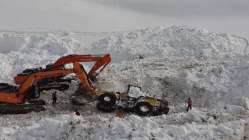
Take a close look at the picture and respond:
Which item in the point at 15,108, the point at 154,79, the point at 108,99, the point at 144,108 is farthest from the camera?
the point at 154,79

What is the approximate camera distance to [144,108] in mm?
21594

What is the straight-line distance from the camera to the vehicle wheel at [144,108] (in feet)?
70.7

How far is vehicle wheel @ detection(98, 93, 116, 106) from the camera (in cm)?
2203

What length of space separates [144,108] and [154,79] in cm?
433

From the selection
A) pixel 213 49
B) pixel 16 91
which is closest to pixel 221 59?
pixel 213 49

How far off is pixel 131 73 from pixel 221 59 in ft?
17.6

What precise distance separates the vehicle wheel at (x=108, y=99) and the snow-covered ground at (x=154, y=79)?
21.2 inches

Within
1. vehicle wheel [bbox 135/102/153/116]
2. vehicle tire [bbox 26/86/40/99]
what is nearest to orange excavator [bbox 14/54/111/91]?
vehicle tire [bbox 26/86/40/99]

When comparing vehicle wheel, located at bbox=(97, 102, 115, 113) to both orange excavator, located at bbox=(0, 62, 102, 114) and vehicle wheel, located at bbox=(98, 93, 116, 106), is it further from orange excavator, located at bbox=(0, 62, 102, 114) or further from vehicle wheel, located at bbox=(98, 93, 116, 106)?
orange excavator, located at bbox=(0, 62, 102, 114)

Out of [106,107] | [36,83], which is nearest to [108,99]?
[106,107]

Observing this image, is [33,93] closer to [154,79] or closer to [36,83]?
[36,83]

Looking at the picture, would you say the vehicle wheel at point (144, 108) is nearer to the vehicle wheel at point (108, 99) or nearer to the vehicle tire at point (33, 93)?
the vehicle wheel at point (108, 99)

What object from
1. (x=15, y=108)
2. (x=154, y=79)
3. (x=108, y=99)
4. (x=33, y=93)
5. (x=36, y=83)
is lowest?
(x=15, y=108)

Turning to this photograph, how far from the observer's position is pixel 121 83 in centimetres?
2536
